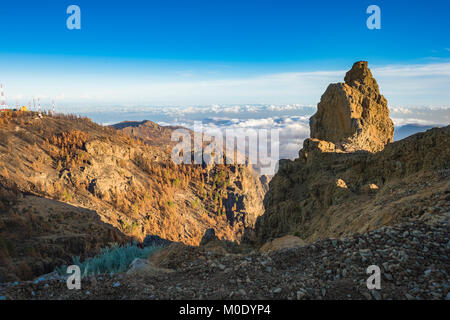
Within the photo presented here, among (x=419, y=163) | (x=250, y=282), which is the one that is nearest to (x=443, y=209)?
(x=250, y=282)

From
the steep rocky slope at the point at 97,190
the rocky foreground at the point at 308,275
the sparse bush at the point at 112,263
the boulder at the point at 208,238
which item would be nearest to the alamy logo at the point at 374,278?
the rocky foreground at the point at 308,275

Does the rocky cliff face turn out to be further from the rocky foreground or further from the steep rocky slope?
the steep rocky slope

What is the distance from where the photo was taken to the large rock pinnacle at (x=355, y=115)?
21938 millimetres

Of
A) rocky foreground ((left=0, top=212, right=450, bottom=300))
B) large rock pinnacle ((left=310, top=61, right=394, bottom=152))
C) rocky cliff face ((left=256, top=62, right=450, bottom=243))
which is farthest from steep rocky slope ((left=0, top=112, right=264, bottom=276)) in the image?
large rock pinnacle ((left=310, top=61, right=394, bottom=152))

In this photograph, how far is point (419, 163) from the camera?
12.5 m

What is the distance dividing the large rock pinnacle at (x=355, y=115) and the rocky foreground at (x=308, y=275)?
16417 millimetres

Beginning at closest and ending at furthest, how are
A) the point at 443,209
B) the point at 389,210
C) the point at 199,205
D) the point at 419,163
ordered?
the point at 443,209 → the point at 389,210 → the point at 419,163 → the point at 199,205

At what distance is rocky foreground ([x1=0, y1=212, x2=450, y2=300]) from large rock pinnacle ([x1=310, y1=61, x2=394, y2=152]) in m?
16.4

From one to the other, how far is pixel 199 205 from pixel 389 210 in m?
67.7

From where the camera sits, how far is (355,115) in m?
22.4

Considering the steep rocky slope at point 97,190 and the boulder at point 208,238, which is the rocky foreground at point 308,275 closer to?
the steep rocky slope at point 97,190

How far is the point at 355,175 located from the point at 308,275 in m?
12.6

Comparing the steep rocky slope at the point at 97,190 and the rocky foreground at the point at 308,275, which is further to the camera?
the steep rocky slope at the point at 97,190

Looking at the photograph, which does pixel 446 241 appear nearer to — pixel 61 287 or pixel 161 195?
pixel 61 287
